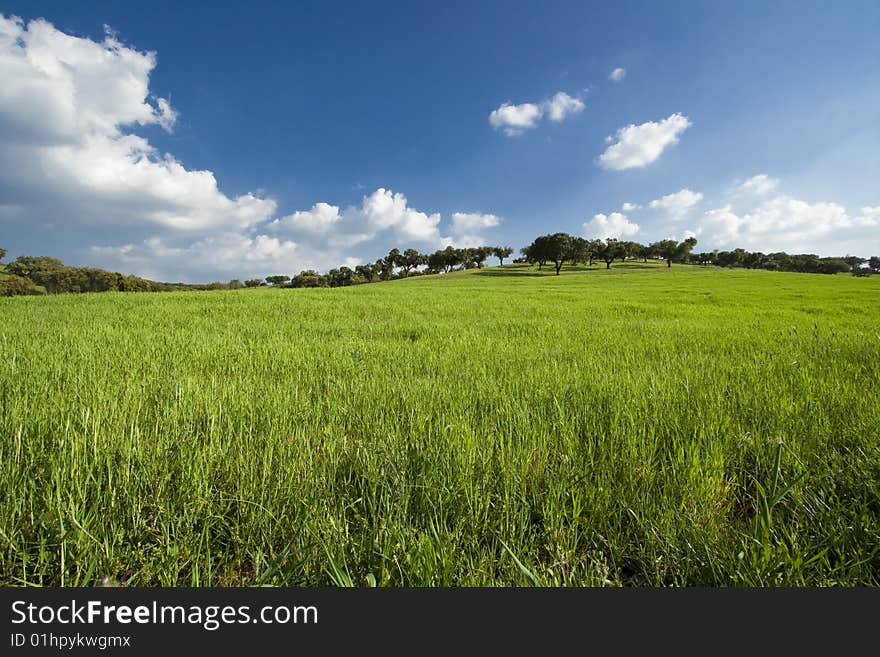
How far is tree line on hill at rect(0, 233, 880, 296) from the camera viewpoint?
279 ft

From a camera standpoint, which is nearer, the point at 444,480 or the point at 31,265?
the point at 444,480

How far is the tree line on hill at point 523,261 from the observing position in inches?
3354

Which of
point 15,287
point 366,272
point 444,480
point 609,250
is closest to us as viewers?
point 444,480

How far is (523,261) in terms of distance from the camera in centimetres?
11750

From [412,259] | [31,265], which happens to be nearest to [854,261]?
[412,259]

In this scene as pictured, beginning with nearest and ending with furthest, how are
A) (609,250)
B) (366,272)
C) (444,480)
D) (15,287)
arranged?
(444,480), (15,287), (609,250), (366,272)

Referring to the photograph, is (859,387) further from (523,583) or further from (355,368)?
(355,368)

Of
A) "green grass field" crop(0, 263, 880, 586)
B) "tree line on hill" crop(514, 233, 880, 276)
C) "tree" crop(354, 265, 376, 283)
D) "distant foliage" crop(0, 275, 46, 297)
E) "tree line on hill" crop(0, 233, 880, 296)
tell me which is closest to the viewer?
"green grass field" crop(0, 263, 880, 586)

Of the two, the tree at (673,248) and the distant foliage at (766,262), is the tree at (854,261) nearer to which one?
the distant foliage at (766,262)

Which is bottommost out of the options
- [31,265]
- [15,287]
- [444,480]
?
[444,480]

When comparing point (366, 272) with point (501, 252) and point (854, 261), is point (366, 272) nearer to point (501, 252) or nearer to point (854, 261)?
point (501, 252)

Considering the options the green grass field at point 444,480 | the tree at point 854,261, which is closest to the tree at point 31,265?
the green grass field at point 444,480

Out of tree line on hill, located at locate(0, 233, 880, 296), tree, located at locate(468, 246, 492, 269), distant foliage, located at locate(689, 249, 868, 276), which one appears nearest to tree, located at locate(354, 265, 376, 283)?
tree line on hill, located at locate(0, 233, 880, 296)

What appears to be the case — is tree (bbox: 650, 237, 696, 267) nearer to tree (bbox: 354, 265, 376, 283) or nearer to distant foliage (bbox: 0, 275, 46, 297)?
tree (bbox: 354, 265, 376, 283)
